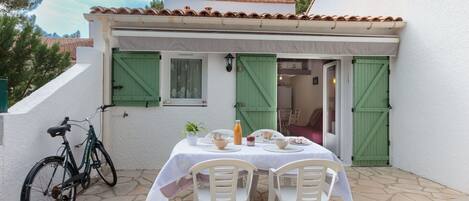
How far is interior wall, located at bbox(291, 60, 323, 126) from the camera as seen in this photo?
1113 cm

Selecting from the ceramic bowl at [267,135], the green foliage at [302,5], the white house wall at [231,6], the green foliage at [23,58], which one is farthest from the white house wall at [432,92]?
the green foliage at [302,5]

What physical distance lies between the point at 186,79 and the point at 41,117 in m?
3.11

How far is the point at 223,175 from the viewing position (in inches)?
116

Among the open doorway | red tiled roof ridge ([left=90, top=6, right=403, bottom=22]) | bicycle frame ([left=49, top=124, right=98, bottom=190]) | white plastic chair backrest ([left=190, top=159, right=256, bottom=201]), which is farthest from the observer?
the open doorway

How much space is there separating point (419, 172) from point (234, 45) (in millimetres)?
4182

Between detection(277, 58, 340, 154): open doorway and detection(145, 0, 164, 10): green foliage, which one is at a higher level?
detection(145, 0, 164, 10): green foliage

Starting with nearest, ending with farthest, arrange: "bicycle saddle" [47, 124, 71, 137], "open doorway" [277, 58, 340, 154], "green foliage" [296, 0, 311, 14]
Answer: "bicycle saddle" [47, 124, 71, 137] < "open doorway" [277, 58, 340, 154] < "green foliage" [296, 0, 311, 14]

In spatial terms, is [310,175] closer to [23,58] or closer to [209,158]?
[209,158]

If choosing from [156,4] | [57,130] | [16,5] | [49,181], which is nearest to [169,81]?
[57,130]

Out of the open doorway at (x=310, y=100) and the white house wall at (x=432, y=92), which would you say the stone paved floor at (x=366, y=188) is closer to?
the white house wall at (x=432, y=92)

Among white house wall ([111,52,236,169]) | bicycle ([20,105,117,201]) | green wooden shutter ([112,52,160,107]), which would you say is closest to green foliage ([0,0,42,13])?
green wooden shutter ([112,52,160,107])

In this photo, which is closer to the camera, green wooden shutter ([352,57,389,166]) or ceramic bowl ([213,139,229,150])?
ceramic bowl ([213,139,229,150])

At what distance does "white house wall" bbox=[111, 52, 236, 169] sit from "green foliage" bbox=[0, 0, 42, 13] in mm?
4773

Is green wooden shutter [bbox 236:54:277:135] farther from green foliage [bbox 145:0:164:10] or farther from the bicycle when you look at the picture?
green foliage [bbox 145:0:164:10]
